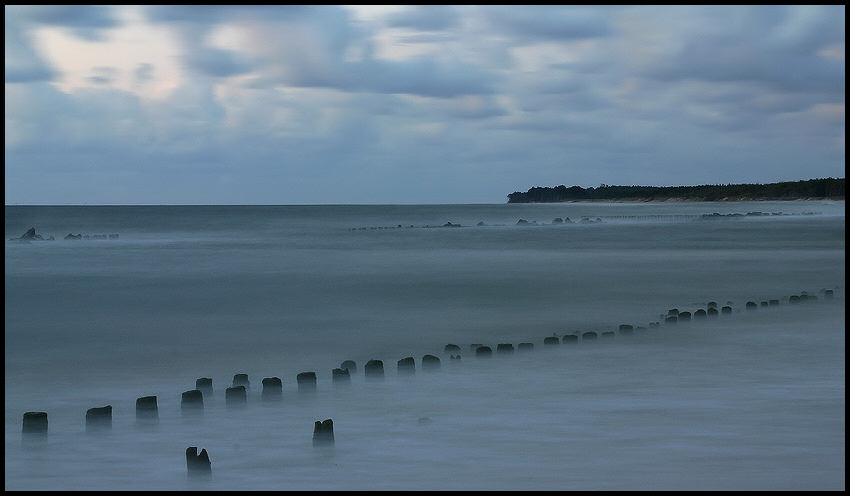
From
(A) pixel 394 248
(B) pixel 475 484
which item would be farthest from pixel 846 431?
(A) pixel 394 248

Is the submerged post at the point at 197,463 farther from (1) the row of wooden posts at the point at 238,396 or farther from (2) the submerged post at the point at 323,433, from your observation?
(2) the submerged post at the point at 323,433

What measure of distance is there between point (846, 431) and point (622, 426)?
2.01 m

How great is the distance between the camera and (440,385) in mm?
12148

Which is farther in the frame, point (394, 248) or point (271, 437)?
point (394, 248)

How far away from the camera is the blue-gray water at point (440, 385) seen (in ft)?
27.6

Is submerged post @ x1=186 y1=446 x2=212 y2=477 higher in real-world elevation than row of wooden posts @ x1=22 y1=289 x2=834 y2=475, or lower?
lower

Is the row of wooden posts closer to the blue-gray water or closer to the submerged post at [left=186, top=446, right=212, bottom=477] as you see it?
the submerged post at [left=186, top=446, right=212, bottom=477]

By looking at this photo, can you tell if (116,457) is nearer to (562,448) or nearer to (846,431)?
(562,448)

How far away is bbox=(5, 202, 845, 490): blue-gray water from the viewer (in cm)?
841

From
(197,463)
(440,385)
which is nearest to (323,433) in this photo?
(197,463)

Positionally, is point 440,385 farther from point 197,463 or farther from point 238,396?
point 197,463

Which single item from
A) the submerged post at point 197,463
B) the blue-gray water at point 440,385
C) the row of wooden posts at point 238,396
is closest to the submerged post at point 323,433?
the row of wooden posts at point 238,396

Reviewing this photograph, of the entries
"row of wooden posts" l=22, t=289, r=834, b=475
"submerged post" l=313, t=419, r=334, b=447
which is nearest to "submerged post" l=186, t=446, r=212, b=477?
"row of wooden posts" l=22, t=289, r=834, b=475

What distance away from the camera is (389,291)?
28.2m
